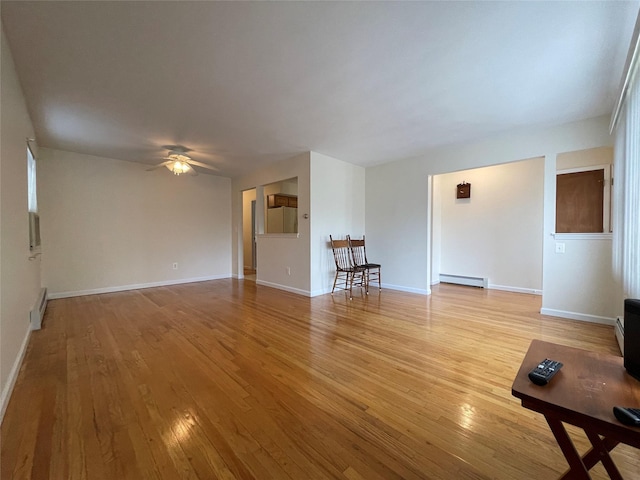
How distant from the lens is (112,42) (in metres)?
1.79

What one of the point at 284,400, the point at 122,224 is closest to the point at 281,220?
the point at 122,224

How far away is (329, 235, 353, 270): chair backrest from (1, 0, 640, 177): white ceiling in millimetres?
1833

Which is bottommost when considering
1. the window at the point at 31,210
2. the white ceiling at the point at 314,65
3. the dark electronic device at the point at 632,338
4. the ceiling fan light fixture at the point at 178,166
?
the dark electronic device at the point at 632,338

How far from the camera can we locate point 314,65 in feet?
6.59

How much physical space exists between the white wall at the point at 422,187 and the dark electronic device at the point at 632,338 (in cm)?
282

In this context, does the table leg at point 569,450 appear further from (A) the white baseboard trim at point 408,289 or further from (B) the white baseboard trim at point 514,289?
(B) the white baseboard trim at point 514,289

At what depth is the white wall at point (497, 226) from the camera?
4391mm

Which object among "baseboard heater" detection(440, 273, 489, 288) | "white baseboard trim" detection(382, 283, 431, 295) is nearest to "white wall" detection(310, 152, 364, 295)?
"white baseboard trim" detection(382, 283, 431, 295)

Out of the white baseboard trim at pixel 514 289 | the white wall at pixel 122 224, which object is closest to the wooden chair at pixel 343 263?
the white baseboard trim at pixel 514 289

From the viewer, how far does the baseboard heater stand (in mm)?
4891

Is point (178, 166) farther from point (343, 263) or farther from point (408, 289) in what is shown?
point (408, 289)

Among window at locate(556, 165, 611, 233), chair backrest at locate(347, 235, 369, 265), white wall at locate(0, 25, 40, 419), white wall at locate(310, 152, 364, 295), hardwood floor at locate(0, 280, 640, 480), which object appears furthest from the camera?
chair backrest at locate(347, 235, 369, 265)

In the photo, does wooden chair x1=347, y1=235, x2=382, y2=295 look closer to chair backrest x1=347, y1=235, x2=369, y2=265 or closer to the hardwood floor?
chair backrest x1=347, y1=235, x2=369, y2=265

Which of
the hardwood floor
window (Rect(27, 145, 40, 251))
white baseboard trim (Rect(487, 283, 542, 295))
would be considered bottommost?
the hardwood floor
